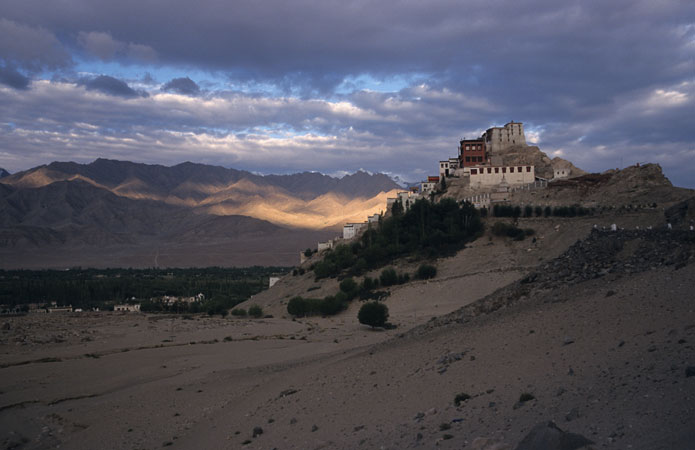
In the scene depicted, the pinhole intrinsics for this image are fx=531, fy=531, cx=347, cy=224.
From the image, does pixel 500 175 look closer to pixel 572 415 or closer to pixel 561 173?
pixel 561 173

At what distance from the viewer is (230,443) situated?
40.9 feet

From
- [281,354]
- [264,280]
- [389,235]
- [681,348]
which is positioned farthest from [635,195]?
[264,280]

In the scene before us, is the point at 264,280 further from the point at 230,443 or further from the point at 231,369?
the point at 230,443

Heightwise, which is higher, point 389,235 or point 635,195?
point 635,195

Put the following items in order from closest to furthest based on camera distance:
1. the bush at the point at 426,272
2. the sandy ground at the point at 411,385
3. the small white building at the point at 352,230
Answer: the sandy ground at the point at 411,385 < the bush at the point at 426,272 < the small white building at the point at 352,230

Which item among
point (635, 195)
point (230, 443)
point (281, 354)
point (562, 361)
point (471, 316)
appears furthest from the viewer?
point (635, 195)

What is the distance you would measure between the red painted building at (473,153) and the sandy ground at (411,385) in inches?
1960

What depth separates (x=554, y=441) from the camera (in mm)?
6543

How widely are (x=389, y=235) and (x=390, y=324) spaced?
90.3ft

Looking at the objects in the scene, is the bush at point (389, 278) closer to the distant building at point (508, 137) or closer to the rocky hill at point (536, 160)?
the rocky hill at point (536, 160)

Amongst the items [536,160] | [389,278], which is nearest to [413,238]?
[389,278]

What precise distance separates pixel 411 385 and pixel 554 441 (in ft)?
20.1

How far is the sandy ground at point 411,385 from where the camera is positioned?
27.1ft

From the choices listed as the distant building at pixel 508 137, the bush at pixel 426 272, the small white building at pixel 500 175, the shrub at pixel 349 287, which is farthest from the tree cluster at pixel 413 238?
the distant building at pixel 508 137
